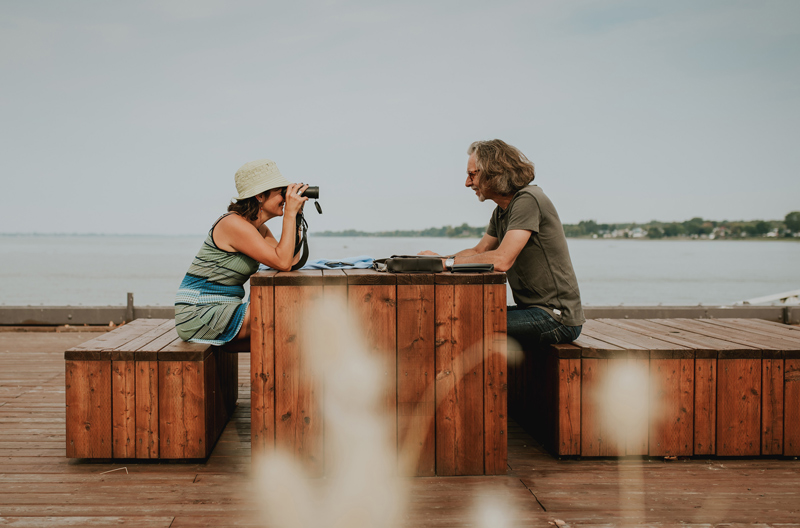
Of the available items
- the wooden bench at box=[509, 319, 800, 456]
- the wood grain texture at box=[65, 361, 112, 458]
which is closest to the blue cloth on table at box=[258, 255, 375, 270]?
the wood grain texture at box=[65, 361, 112, 458]

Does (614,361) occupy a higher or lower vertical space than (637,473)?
higher

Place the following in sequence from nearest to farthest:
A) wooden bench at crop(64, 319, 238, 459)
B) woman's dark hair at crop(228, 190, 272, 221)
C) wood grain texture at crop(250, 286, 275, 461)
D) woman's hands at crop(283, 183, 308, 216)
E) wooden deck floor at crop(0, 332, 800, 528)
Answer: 1. wooden deck floor at crop(0, 332, 800, 528)
2. wood grain texture at crop(250, 286, 275, 461)
3. wooden bench at crop(64, 319, 238, 459)
4. woman's hands at crop(283, 183, 308, 216)
5. woman's dark hair at crop(228, 190, 272, 221)

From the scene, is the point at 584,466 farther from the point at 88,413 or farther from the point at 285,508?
the point at 88,413

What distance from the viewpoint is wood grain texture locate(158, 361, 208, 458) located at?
2566 millimetres

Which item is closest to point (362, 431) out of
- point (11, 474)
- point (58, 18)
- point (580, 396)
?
point (580, 396)

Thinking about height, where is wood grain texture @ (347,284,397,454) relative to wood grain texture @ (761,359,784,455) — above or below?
above

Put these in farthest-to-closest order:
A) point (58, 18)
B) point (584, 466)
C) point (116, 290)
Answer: point (58, 18) < point (116, 290) < point (584, 466)

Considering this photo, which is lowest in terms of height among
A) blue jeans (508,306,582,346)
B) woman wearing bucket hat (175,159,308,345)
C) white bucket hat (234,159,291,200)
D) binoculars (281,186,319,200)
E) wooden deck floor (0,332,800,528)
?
wooden deck floor (0,332,800,528)

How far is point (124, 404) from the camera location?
258 centimetres

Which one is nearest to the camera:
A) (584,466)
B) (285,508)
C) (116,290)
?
(285,508)

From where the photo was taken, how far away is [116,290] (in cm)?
2414

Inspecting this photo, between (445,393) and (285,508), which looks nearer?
(285,508)

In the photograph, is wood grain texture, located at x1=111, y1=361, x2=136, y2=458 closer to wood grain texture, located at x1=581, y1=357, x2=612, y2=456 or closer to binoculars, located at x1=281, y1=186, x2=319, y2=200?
binoculars, located at x1=281, y1=186, x2=319, y2=200

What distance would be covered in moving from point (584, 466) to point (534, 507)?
577 mm
